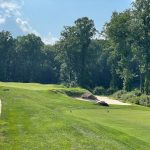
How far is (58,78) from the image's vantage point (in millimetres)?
144625

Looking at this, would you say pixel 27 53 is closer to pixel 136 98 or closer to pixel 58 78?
pixel 58 78

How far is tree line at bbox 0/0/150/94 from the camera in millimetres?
85688

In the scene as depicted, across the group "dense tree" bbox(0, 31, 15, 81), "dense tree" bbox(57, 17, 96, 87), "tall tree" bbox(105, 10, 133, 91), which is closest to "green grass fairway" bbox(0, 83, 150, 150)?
"tall tree" bbox(105, 10, 133, 91)

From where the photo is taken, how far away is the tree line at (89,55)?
85.7m

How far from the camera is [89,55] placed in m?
122

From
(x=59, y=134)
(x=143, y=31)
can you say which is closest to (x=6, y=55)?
(x=143, y=31)

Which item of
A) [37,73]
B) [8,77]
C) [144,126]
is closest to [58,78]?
[37,73]

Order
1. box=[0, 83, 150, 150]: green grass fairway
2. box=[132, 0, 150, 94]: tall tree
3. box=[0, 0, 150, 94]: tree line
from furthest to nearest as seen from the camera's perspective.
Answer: box=[0, 0, 150, 94]: tree line
box=[132, 0, 150, 94]: tall tree
box=[0, 83, 150, 150]: green grass fairway

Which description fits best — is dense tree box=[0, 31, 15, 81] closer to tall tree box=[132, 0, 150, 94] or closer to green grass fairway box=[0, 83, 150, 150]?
tall tree box=[132, 0, 150, 94]

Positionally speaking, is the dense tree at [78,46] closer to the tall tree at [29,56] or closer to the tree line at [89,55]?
the tree line at [89,55]

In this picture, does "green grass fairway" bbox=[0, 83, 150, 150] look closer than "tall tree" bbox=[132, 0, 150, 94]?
Yes

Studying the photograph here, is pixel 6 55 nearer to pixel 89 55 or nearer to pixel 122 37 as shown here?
pixel 89 55

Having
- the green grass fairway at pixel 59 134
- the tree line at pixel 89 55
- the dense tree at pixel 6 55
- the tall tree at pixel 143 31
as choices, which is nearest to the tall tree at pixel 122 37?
the tree line at pixel 89 55

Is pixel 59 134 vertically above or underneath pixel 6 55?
underneath
